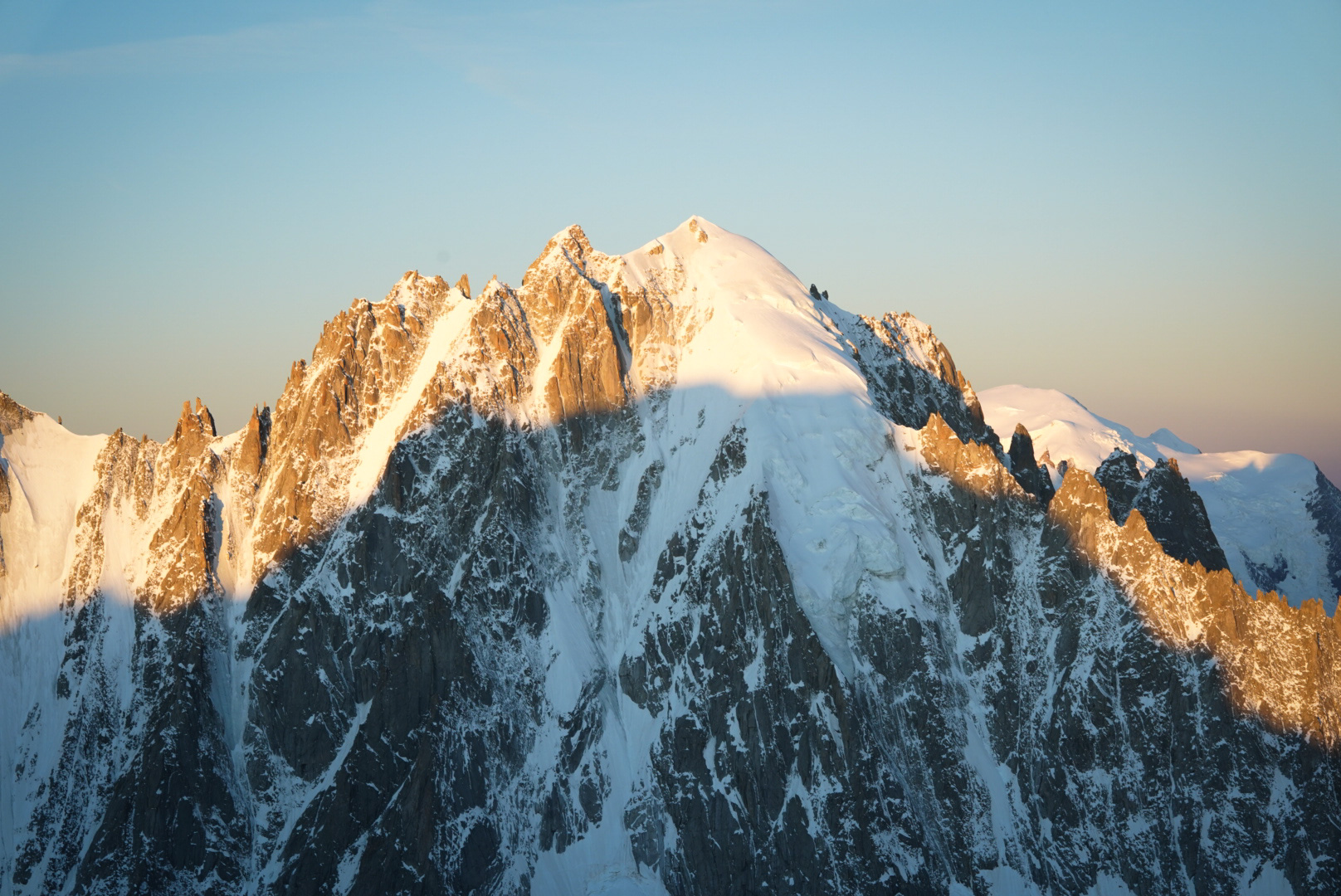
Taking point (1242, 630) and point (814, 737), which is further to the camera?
point (814, 737)

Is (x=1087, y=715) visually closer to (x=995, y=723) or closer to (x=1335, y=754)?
(x=995, y=723)

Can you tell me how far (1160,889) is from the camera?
545ft

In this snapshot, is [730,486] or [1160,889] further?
[730,486]

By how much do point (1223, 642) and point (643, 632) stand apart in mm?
74368

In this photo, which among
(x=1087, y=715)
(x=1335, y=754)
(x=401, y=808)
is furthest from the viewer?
(x=401, y=808)

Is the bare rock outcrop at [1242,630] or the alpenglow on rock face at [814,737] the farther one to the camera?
the alpenglow on rock face at [814,737]

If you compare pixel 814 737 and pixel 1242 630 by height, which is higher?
pixel 1242 630

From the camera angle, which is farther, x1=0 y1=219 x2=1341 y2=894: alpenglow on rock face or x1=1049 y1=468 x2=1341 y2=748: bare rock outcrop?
x1=0 y1=219 x2=1341 y2=894: alpenglow on rock face

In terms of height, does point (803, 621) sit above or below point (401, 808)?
above

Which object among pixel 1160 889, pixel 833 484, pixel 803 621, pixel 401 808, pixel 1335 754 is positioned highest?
pixel 833 484

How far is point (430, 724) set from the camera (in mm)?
190750

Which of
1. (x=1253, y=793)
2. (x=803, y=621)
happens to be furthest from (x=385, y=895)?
(x=1253, y=793)

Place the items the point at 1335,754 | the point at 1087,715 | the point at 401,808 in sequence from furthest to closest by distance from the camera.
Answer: the point at 401,808 < the point at 1087,715 < the point at 1335,754

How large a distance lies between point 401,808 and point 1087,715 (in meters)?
87.1
